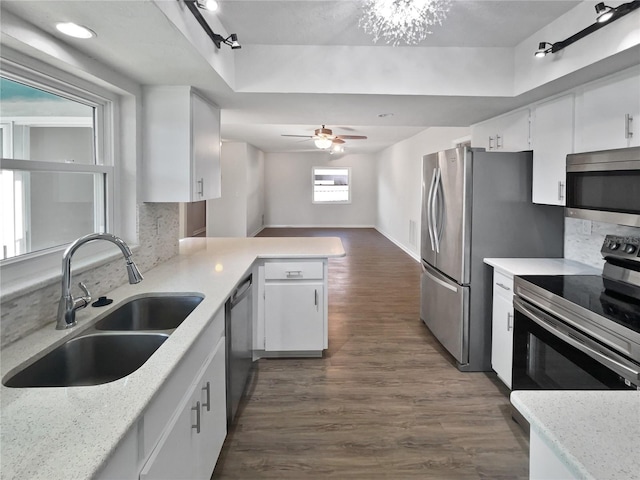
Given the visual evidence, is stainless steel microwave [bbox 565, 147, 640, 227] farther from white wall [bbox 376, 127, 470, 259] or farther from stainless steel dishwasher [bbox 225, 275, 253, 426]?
white wall [bbox 376, 127, 470, 259]

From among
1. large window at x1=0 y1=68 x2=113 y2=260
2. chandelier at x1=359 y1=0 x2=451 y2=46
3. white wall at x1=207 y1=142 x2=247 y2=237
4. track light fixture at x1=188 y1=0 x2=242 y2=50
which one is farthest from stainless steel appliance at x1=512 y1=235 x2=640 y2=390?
white wall at x1=207 y1=142 x2=247 y2=237

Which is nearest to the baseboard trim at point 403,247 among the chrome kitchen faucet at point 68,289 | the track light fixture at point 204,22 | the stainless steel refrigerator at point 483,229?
the stainless steel refrigerator at point 483,229

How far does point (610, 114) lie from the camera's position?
225cm

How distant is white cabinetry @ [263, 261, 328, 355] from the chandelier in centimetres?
163

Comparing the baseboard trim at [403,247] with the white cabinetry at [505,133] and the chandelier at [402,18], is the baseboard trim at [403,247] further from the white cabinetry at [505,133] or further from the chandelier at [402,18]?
the chandelier at [402,18]

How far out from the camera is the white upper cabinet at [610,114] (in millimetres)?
2098

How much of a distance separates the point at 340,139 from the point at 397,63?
4.83 metres

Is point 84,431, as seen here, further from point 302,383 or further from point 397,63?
point 397,63

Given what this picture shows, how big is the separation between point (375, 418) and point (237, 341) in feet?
3.11

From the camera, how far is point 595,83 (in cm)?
241

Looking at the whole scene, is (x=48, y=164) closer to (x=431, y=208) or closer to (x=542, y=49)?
(x=542, y=49)

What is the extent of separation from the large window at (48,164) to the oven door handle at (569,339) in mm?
2450

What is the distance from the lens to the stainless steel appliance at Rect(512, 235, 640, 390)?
1714mm

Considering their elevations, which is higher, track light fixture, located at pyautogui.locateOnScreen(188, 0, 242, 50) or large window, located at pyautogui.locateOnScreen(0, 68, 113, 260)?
track light fixture, located at pyautogui.locateOnScreen(188, 0, 242, 50)
